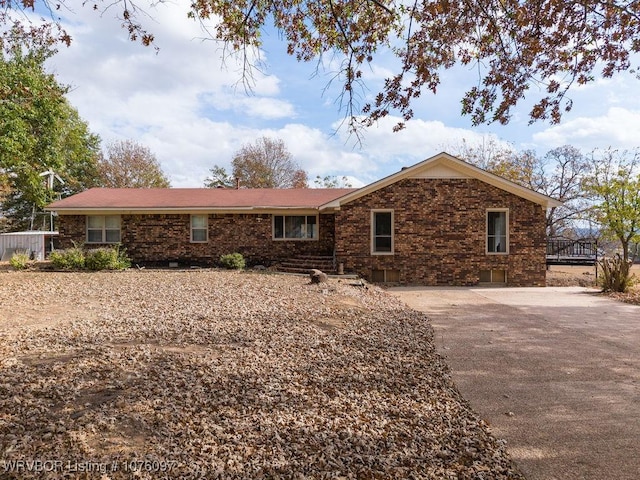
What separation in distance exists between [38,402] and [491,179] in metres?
14.6

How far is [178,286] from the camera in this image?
11523mm

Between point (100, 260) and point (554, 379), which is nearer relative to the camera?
point (554, 379)

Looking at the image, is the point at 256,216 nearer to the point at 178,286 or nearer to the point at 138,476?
the point at 178,286

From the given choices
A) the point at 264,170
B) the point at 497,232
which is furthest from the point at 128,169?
the point at 497,232

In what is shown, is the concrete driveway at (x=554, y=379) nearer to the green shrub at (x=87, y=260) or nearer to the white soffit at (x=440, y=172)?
the white soffit at (x=440, y=172)

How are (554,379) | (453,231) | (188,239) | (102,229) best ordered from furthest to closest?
(102,229)
(188,239)
(453,231)
(554,379)

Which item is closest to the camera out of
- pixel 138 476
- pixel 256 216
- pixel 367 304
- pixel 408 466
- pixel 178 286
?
pixel 138 476

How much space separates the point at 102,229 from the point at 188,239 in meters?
3.85

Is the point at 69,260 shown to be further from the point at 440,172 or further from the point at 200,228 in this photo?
the point at 440,172

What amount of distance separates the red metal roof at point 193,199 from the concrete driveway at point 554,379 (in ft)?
32.1

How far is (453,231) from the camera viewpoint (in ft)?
48.9

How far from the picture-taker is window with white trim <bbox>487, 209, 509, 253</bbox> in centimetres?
1503

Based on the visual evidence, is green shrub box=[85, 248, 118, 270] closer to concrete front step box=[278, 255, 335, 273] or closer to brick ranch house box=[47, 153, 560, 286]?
concrete front step box=[278, 255, 335, 273]

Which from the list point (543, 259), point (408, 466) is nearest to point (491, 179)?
point (543, 259)
